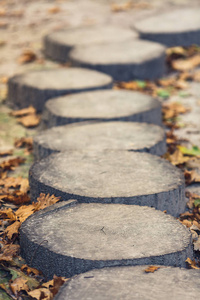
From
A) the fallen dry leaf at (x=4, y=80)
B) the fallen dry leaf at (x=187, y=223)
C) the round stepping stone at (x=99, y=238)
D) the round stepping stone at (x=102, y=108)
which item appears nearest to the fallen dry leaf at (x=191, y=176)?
the fallen dry leaf at (x=187, y=223)

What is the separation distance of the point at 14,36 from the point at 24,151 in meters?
3.76

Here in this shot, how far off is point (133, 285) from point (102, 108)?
2.36 meters

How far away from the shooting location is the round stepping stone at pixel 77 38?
6719 mm

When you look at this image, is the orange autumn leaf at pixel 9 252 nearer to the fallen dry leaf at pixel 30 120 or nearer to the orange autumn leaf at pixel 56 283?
the orange autumn leaf at pixel 56 283

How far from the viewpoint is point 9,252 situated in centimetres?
287

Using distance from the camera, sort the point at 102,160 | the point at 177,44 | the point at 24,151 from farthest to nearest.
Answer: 1. the point at 177,44
2. the point at 24,151
3. the point at 102,160

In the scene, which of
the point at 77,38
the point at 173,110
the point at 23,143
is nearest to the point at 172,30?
the point at 77,38

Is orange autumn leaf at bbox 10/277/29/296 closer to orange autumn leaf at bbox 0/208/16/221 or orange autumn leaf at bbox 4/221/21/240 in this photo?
orange autumn leaf at bbox 4/221/21/240

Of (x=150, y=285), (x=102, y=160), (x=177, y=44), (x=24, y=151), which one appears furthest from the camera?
(x=177, y=44)

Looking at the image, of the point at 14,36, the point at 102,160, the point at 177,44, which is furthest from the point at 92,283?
the point at 14,36

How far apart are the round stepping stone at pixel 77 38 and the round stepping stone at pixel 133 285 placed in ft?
14.8

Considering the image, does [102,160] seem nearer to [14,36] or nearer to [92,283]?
[92,283]

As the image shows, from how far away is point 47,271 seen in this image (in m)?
2.68

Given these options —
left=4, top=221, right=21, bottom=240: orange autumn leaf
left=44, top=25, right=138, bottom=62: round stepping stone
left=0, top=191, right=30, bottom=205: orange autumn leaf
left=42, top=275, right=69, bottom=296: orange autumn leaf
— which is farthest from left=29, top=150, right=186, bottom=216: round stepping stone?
left=44, top=25, right=138, bottom=62: round stepping stone
